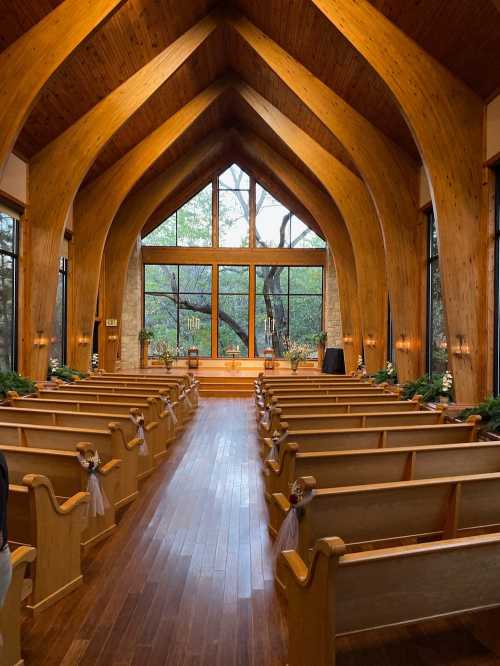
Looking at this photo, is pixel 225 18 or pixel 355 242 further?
pixel 355 242

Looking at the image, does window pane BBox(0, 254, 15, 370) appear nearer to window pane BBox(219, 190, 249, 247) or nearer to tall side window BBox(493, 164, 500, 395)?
tall side window BBox(493, 164, 500, 395)

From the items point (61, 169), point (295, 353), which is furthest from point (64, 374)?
point (295, 353)

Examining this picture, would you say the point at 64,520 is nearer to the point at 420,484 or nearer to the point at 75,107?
the point at 420,484

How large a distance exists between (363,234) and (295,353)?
4631mm

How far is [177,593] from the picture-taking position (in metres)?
2.79

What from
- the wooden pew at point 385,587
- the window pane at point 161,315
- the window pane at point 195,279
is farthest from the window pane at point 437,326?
the window pane at point 161,315

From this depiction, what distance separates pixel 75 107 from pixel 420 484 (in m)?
8.30

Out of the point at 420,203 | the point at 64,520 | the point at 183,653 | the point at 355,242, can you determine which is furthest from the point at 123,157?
the point at 183,653

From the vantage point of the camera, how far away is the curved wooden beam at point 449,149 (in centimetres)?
610

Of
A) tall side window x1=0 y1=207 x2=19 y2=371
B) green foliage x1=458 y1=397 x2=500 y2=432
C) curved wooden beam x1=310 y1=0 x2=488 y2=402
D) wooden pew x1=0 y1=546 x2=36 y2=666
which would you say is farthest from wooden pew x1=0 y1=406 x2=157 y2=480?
curved wooden beam x1=310 y1=0 x2=488 y2=402

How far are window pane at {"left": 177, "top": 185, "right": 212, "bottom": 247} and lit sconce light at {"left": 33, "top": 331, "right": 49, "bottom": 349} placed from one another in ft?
26.9

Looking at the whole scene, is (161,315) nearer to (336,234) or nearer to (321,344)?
(321,344)

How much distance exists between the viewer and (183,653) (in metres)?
2.24

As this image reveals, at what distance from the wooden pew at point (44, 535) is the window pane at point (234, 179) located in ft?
47.9
